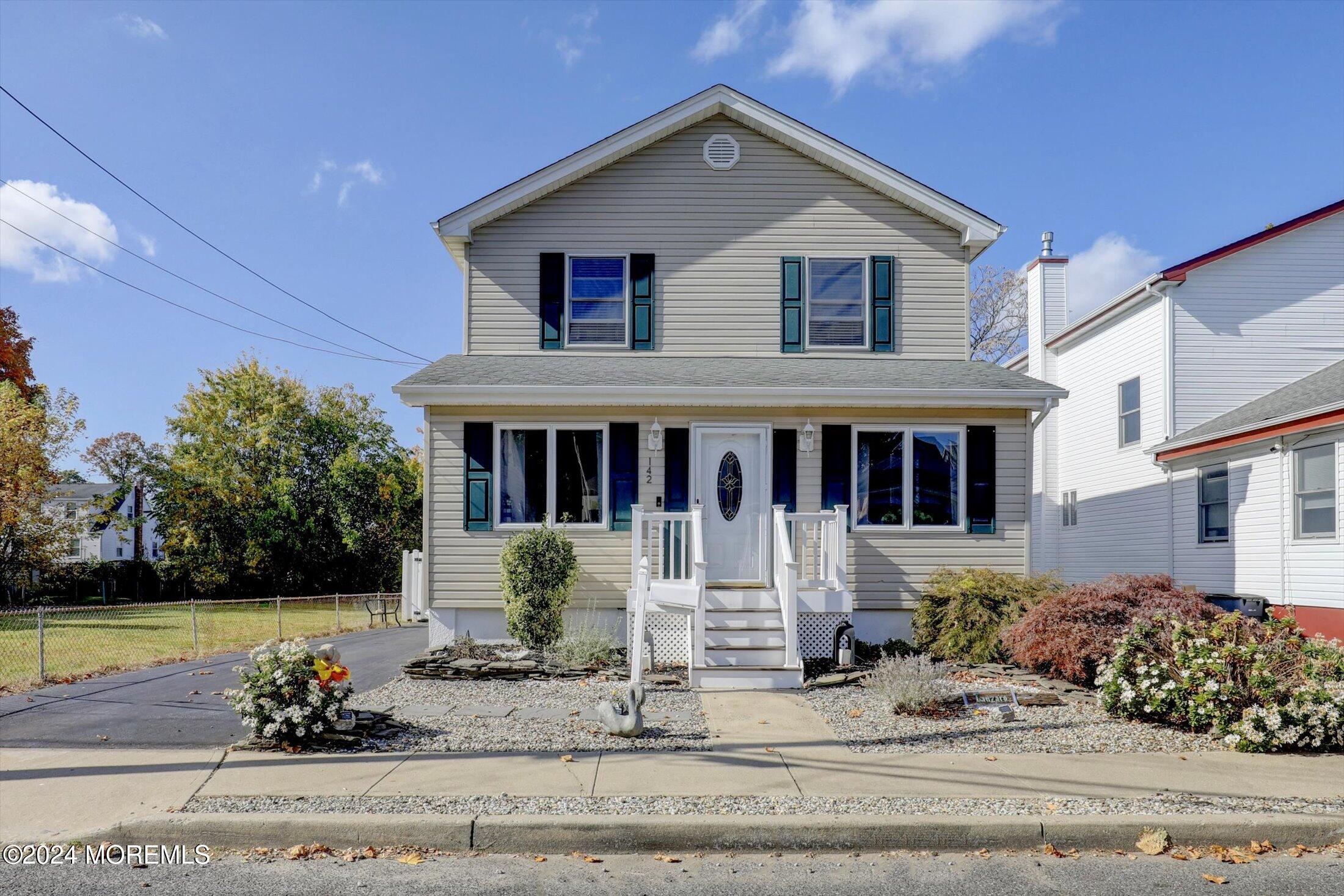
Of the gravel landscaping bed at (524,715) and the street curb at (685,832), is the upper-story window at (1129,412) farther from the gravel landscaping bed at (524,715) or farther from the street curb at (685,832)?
the street curb at (685,832)

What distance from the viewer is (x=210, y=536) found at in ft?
98.2

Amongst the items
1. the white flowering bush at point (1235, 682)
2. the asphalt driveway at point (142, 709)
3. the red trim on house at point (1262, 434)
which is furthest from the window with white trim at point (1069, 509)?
the asphalt driveway at point (142, 709)

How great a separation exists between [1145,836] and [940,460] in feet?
23.9

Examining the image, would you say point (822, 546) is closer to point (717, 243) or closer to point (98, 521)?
point (717, 243)

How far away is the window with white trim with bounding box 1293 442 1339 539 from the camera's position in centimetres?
1190

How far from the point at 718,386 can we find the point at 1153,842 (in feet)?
23.0

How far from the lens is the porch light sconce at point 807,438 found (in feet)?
38.0

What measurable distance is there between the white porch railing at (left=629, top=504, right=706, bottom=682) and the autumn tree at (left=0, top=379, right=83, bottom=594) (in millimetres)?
21030

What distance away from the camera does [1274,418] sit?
12.5m

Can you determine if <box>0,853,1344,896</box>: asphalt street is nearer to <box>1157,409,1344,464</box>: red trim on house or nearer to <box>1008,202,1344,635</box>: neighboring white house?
<box>1157,409,1344,464</box>: red trim on house

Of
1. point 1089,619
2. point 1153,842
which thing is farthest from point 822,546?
point 1153,842

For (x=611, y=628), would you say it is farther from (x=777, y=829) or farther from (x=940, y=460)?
(x=777, y=829)

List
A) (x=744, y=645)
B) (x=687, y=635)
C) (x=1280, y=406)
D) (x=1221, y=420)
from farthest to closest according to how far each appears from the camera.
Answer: (x=1221, y=420) → (x=1280, y=406) → (x=687, y=635) → (x=744, y=645)

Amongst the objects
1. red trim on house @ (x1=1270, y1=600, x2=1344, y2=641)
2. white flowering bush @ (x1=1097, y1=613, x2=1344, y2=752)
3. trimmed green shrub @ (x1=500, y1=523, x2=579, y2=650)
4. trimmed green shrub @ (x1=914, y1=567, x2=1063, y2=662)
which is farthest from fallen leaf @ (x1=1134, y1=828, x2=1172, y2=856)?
red trim on house @ (x1=1270, y1=600, x2=1344, y2=641)
